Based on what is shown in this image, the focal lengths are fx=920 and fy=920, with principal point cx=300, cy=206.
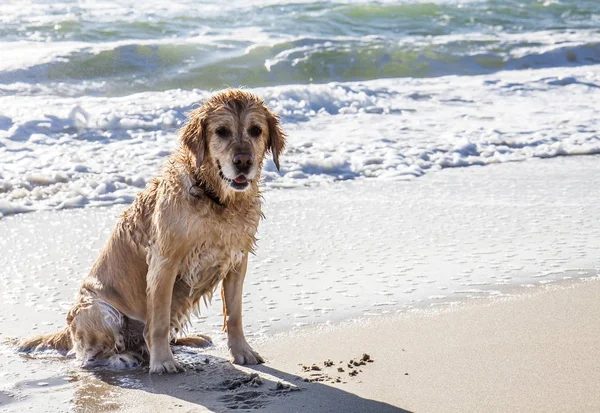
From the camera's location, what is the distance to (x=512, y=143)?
10.1 metres

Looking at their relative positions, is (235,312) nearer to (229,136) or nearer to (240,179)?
(240,179)

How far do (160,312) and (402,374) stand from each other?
1200 mm

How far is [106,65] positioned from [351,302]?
10.6 metres

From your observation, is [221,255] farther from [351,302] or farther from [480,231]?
[480,231]

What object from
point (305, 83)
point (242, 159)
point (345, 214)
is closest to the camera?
point (242, 159)

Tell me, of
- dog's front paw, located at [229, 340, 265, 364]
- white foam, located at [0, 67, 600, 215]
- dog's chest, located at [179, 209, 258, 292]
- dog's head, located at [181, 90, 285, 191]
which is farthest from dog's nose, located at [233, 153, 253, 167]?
white foam, located at [0, 67, 600, 215]

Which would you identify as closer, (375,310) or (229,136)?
(229,136)

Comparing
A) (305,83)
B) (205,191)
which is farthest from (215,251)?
(305,83)

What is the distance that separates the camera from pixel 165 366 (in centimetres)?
441

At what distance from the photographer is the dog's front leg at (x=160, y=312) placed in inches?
174

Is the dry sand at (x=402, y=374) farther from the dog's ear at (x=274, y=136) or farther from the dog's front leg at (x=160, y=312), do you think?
the dog's ear at (x=274, y=136)

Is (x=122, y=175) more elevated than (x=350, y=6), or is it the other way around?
(x=350, y=6)

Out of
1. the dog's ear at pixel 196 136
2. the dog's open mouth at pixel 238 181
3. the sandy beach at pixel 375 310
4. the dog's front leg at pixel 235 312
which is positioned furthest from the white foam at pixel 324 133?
the dog's open mouth at pixel 238 181

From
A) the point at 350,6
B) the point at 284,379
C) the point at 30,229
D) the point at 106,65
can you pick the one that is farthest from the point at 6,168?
the point at 350,6
